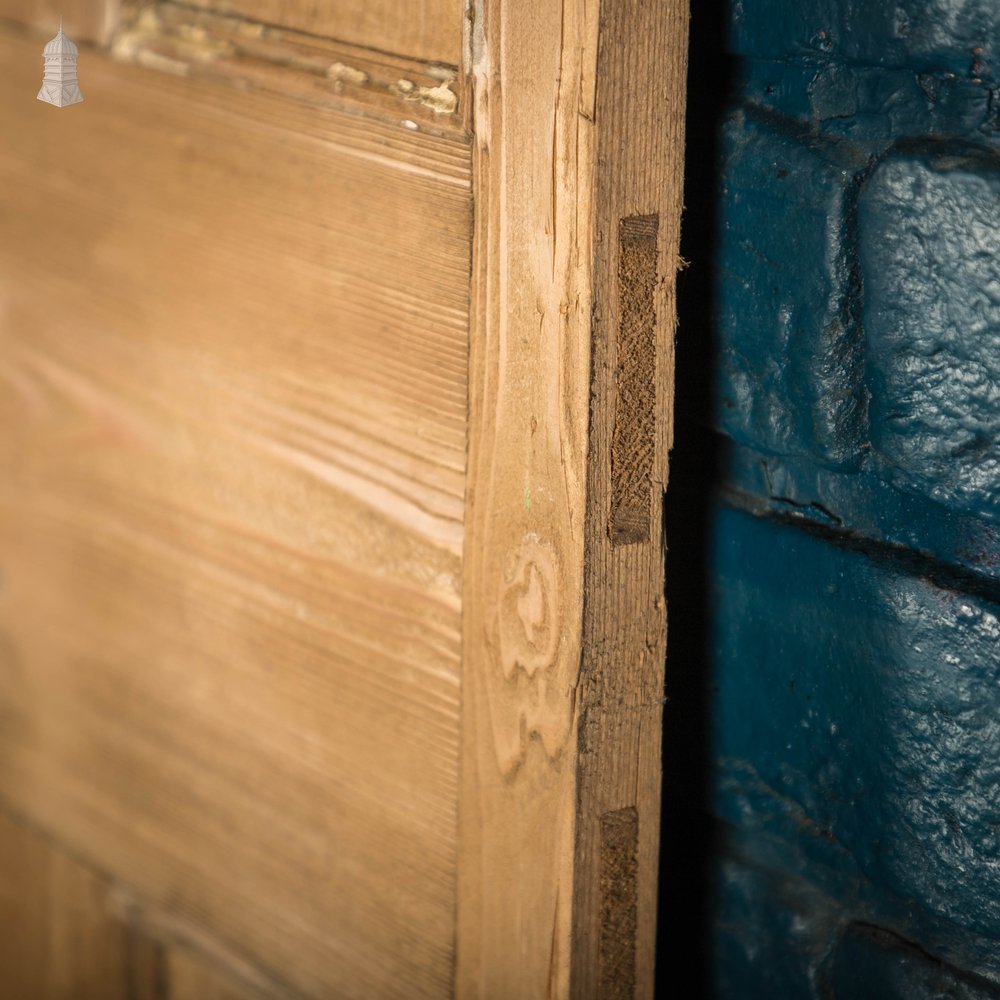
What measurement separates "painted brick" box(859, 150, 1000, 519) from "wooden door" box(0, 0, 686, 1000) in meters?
0.14

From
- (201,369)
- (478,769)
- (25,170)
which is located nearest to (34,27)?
(25,170)

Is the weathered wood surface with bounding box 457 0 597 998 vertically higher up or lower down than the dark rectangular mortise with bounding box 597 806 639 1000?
higher up

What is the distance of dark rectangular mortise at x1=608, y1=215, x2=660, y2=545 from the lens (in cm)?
76

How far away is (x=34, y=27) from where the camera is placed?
1135 millimetres

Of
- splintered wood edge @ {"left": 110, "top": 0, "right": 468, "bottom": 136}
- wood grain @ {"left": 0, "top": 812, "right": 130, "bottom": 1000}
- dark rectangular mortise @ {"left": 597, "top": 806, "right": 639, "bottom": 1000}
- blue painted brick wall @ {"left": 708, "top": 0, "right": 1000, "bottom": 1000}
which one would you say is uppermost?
splintered wood edge @ {"left": 110, "top": 0, "right": 468, "bottom": 136}

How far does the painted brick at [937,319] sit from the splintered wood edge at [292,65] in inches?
11.0

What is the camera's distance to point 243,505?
1053 mm

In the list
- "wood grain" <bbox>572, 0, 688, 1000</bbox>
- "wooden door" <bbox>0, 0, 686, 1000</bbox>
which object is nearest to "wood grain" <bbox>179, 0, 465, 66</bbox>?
"wooden door" <bbox>0, 0, 686, 1000</bbox>

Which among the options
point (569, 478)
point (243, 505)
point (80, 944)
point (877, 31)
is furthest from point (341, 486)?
point (80, 944)

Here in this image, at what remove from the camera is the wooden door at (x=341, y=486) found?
2.55 feet

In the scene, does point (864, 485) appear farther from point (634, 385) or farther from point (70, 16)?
point (70, 16)

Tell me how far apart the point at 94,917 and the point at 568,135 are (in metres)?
0.98

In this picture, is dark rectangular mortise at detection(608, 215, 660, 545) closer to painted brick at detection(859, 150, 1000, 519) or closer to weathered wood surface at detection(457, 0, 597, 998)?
weathered wood surface at detection(457, 0, 597, 998)

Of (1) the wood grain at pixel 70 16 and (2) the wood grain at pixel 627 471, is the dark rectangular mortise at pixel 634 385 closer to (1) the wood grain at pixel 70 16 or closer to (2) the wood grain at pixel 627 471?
(2) the wood grain at pixel 627 471
